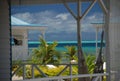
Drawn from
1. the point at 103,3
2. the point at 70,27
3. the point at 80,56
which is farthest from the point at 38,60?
the point at 70,27

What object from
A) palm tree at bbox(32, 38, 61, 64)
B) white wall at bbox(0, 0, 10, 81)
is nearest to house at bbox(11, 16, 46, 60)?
palm tree at bbox(32, 38, 61, 64)

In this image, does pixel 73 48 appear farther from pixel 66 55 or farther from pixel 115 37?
pixel 115 37

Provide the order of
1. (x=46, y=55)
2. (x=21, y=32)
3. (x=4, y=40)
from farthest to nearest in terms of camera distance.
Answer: (x=21, y=32), (x=46, y=55), (x=4, y=40)

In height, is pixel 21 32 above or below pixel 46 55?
above

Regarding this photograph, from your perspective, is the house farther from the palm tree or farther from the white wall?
the white wall

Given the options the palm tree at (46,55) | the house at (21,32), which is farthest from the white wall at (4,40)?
the house at (21,32)

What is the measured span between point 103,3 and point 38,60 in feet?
25.9

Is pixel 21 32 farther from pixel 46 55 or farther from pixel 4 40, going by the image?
pixel 4 40

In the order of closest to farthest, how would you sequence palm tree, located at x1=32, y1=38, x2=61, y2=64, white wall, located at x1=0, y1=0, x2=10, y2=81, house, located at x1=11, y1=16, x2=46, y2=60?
white wall, located at x1=0, y1=0, x2=10, y2=81, palm tree, located at x1=32, y1=38, x2=61, y2=64, house, located at x1=11, y1=16, x2=46, y2=60

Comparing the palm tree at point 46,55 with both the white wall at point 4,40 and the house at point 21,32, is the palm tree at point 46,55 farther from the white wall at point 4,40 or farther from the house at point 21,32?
the white wall at point 4,40

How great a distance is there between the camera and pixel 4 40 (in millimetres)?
7590

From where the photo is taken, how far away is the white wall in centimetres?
756

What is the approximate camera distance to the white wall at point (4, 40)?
7.56 m

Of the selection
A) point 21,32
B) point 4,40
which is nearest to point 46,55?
point 21,32
